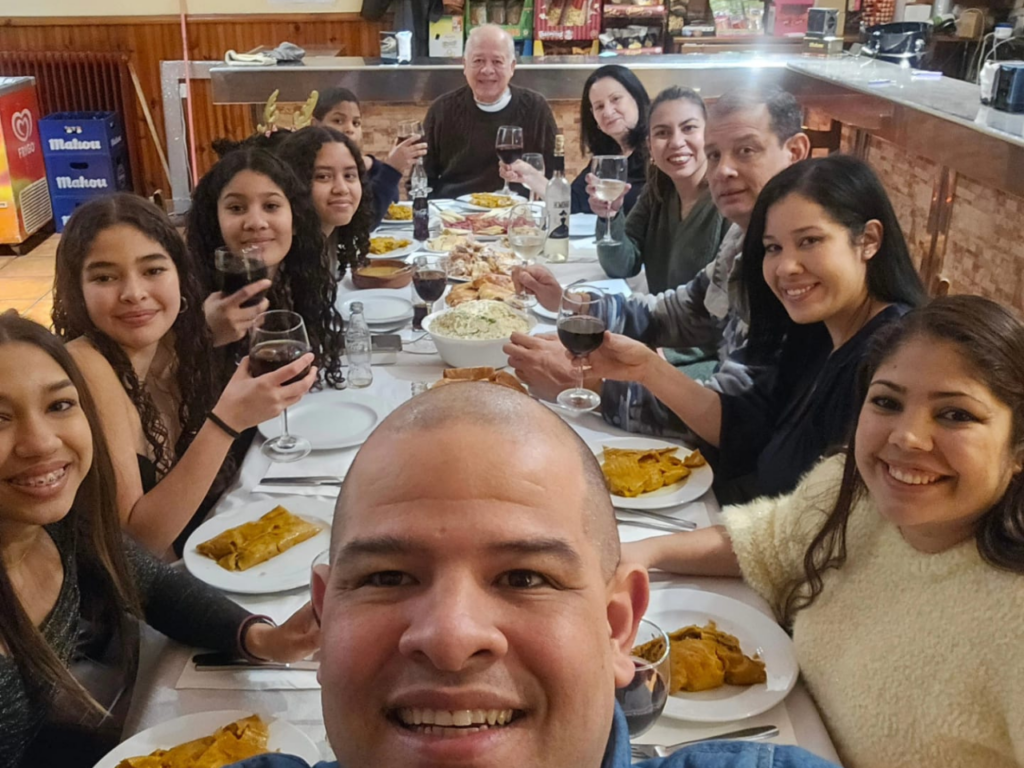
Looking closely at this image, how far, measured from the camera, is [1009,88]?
290cm

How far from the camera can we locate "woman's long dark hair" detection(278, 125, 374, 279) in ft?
8.75

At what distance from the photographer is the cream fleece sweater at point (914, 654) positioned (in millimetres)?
1038

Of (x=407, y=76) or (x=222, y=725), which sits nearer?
(x=222, y=725)

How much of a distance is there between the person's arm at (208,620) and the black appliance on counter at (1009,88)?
9.09ft

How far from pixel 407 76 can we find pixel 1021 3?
13.5 ft

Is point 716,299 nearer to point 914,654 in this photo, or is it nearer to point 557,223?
point 557,223

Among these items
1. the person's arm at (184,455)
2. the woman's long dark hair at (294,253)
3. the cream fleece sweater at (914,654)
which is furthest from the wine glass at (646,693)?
the woman's long dark hair at (294,253)

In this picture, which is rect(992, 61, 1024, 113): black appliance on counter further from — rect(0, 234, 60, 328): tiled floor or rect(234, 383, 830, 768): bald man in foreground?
rect(0, 234, 60, 328): tiled floor

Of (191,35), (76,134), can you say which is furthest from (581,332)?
(191,35)

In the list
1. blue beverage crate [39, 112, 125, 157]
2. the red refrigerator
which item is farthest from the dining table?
blue beverage crate [39, 112, 125, 157]

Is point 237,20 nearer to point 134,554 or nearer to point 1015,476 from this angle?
point 134,554

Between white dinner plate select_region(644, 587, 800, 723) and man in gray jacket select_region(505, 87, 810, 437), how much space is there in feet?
1.97

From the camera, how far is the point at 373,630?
Result: 70 centimetres

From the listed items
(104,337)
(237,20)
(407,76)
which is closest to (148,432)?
(104,337)
